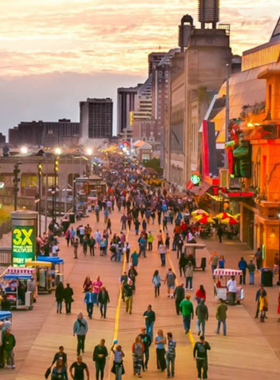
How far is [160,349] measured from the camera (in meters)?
22.7

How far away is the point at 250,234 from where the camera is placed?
5194cm

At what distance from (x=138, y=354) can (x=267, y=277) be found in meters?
16.3

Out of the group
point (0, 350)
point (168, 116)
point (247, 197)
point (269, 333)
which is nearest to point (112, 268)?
point (247, 197)

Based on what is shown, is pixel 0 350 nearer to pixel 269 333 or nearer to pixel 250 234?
pixel 269 333

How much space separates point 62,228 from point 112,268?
1867 cm

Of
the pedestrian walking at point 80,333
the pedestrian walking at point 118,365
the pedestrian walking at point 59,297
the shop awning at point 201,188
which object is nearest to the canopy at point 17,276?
the pedestrian walking at point 59,297

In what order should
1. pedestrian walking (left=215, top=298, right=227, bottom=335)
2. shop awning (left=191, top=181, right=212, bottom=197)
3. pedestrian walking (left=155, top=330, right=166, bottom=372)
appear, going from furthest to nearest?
shop awning (left=191, top=181, right=212, bottom=197)
pedestrian walking (left=215, top=298, right=227, bottom=335)
pedestrian walking (left=155, top=330, right=166, bottom=372)

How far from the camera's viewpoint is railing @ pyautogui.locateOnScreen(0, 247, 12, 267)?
1859 inches

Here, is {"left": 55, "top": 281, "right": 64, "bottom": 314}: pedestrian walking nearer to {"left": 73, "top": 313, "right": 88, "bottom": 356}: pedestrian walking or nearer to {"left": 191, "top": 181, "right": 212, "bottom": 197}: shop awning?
{"left": 73, "top": 313, "right": 88, "bottom": 356}: pedestrian walking

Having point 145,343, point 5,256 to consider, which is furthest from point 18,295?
point 5,256

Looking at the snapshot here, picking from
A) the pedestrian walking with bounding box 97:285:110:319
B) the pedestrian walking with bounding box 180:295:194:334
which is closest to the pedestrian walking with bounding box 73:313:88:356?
the pedestrian walking with bounding box 180:295:194:334

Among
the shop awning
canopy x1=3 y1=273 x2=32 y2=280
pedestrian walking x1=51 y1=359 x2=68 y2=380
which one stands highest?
the shop awning

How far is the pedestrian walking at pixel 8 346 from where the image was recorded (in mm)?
22781

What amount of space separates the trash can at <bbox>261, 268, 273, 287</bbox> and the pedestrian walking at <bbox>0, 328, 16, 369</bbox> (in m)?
16.3
